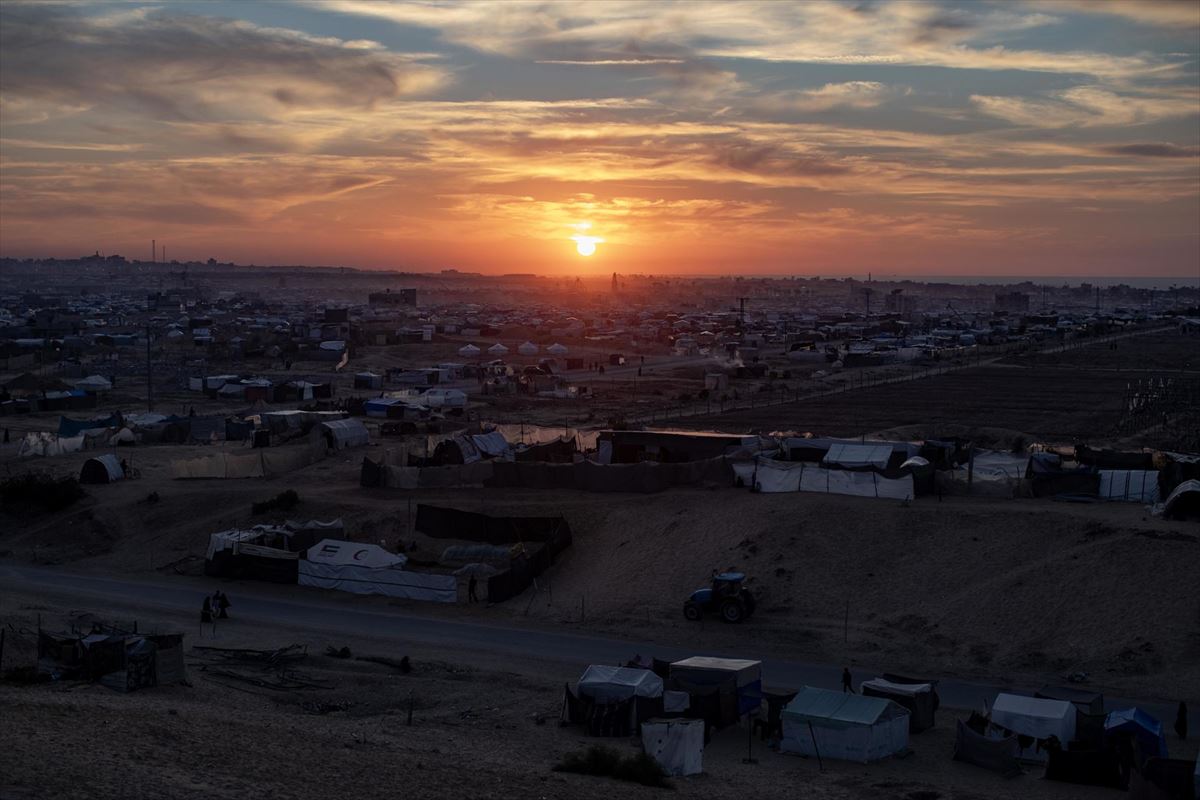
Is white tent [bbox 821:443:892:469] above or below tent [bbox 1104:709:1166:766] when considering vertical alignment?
above

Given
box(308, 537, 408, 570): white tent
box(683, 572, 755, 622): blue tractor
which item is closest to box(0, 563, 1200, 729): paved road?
box(308, 537, 408, 570): white tent

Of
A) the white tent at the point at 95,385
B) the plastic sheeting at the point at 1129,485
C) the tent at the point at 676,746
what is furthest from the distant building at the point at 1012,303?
the tent at the point at 676,746

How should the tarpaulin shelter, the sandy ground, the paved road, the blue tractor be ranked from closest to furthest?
the sandy ground < the tarpaulin shelter < the paved road < the blue tractor

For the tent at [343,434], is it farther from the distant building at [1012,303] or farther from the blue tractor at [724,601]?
the distant building at [1012,303]

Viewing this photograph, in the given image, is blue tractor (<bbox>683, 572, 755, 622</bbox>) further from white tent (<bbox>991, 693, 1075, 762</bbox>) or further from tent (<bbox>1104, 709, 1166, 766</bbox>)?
tent (<bbox>1104, 709, 1166, 766</bbox>)

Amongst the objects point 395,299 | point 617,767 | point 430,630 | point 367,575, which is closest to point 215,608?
point 367,575

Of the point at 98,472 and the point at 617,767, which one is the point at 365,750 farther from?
the point at 98,472

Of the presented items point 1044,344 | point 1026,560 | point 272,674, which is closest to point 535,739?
point 272,674
